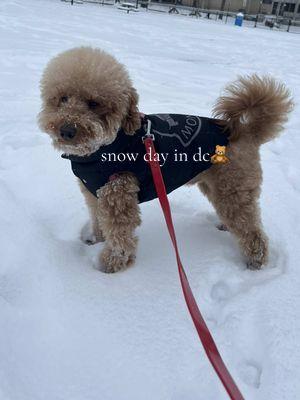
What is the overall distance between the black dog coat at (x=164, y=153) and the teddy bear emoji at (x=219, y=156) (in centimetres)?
2

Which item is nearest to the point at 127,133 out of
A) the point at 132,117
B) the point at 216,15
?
the point at 132,117

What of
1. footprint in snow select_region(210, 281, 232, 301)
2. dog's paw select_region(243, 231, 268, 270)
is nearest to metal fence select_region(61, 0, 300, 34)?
dog's paw select_region(243, 231, 268, 270)

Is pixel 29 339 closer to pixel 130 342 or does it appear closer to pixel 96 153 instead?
pixel 130 342

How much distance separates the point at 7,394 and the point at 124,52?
923cm

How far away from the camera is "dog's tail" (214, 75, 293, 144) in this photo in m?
2.29

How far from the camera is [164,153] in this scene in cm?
226

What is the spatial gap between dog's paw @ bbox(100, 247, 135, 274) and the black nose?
794 mm

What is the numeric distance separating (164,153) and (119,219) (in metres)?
0.49

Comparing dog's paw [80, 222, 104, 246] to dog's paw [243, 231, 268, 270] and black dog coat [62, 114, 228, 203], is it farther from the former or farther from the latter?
dog's paw [243, 231, 268, 270]

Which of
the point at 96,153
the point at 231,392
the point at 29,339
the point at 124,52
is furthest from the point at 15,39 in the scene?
the point at 231,392

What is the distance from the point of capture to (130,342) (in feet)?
6.07

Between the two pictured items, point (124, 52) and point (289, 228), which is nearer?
point (289, 228)

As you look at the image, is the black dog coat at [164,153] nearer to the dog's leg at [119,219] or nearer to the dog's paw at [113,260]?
the dog's leg at [119,219]

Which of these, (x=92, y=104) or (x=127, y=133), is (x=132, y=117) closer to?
(x=127, y=133)
